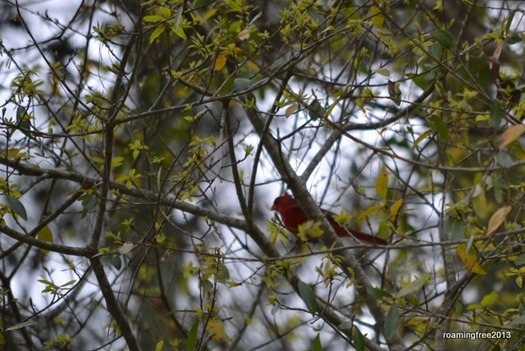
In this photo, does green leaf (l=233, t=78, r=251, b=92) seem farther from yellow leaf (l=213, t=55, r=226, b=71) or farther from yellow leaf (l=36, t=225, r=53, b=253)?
yellow leaf (l=36, t=225, r=53, b=253)

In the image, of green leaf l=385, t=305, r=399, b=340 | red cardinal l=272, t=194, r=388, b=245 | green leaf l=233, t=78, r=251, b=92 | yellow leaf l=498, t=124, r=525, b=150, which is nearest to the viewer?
yellow leaf l=498, t=124, r=525, b=150

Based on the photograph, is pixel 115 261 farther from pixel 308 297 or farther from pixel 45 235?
pixel 308 297

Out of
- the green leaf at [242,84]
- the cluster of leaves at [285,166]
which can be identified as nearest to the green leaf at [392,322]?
the cluster of leaves at [285,166]

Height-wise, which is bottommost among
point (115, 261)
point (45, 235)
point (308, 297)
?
point (308, 297)

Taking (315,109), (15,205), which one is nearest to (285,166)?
(315,109)

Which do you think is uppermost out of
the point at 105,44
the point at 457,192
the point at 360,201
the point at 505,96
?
the point at 360,201

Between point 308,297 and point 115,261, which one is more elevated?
point 115,261

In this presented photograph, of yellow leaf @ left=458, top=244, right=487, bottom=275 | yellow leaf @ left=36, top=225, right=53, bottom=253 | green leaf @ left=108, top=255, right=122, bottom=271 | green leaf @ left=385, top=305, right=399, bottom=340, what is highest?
yellow leaf @ left=36, top=225, right=53, bottom=253

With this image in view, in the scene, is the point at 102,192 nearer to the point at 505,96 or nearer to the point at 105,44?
the point at 105,44

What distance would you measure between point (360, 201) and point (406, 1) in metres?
2.91

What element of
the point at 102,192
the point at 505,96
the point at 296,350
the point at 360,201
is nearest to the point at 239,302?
the point at 296,350

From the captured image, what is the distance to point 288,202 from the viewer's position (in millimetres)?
5152

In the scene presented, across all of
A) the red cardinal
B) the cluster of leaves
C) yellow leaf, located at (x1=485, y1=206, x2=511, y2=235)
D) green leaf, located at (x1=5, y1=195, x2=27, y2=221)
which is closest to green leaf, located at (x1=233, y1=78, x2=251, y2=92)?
the cluster of leaves

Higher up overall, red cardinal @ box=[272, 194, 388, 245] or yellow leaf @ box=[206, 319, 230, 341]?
red cardinal @ box=[272, 194, 388, 245]
